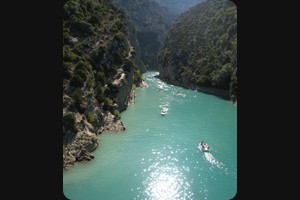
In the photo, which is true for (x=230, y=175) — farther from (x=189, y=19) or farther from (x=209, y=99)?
(x=189, y=19)

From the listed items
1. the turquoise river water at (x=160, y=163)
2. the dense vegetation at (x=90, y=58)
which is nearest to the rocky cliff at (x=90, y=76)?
the dense vegetation at (x=90, y=58)

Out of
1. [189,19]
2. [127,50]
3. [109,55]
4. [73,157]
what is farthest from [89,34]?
[189,19]

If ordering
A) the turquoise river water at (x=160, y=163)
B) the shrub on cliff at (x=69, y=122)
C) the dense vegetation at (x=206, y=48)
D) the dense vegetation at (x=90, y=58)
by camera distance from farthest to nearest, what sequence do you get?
the dense vegetation at (x=206, y=48), the dense vegetation at (x=90, y=58), the shrub on cliff at (x=69, y=122), the turquoise river water at (x=160, y=163)

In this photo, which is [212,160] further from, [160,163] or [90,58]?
[90,58]

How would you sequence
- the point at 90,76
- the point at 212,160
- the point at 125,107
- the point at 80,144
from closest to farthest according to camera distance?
1. the point at 80,144
2. the point at 212,160
3. the point at 90,76
4. the point at 125,107

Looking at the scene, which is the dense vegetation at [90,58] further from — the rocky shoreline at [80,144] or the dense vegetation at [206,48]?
the dense vegetation at [206,48]

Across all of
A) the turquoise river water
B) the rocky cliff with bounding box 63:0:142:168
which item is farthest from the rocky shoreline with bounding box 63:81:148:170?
the turquoise river water

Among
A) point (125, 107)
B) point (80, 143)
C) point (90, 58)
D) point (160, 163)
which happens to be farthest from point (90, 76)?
point (160, 163)

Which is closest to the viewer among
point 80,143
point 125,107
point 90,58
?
point 80,143

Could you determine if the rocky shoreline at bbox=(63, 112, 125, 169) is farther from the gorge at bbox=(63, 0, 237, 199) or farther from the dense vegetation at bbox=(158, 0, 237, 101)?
the dense vegetation at bbox=(158, 0, 237, 101)
